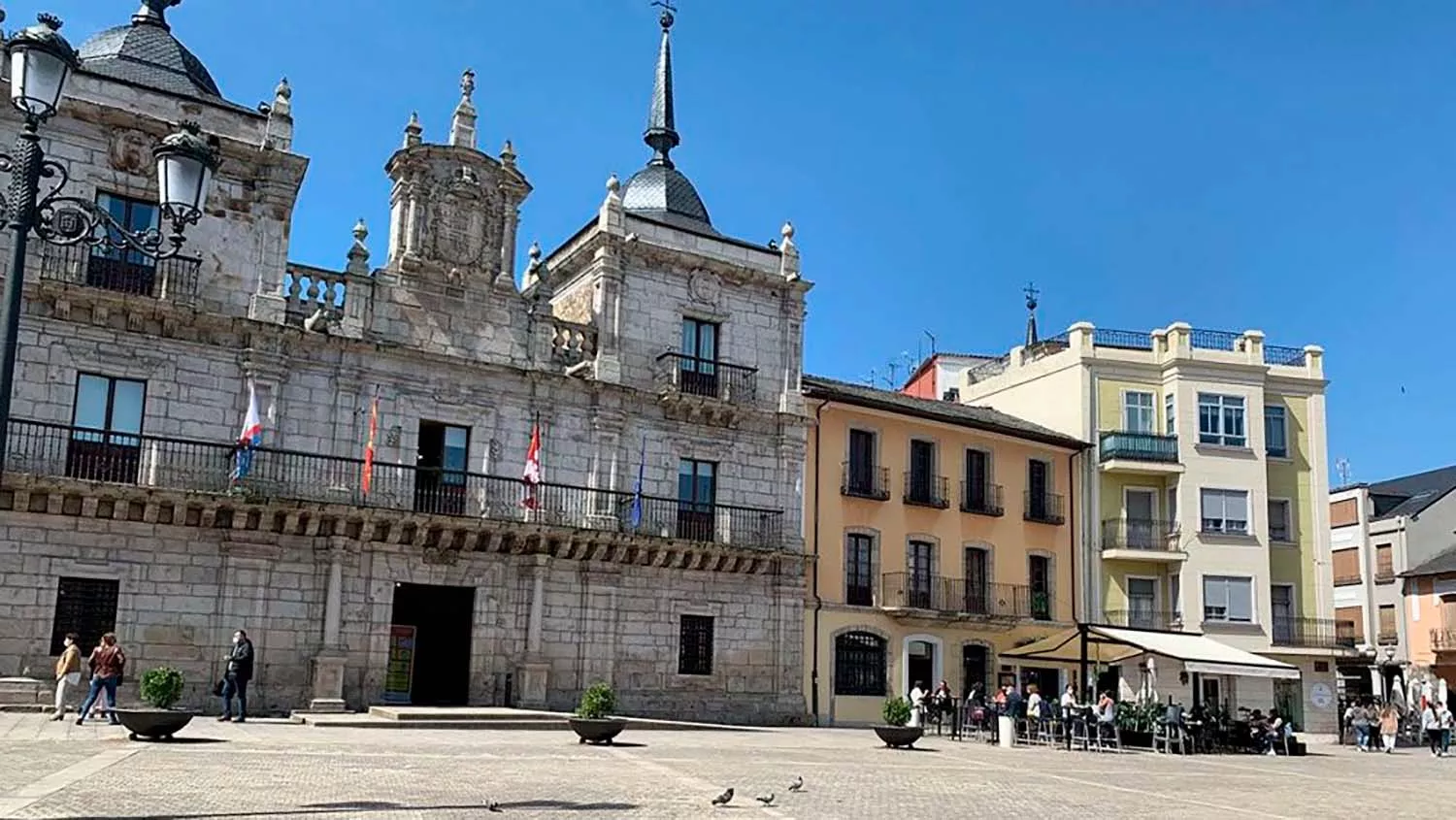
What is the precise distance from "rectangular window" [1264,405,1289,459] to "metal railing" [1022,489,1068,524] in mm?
7902

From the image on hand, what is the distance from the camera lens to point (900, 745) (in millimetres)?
25125

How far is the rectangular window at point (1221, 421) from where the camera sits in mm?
41438

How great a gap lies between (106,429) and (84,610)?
3.43m

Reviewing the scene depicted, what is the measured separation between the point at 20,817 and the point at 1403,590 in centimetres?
5158

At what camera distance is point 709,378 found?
109 feet

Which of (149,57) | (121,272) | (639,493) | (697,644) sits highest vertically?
(149,57)

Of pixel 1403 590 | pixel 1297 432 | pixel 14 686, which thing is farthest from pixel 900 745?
pixel 1403 590

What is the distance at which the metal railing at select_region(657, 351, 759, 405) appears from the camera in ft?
107

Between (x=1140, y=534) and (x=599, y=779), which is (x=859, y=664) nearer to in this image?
(x=1140, y=534)

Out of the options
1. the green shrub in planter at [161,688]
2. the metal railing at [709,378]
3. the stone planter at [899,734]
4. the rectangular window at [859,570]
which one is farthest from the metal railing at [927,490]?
the green shrub in planter at [161,688]

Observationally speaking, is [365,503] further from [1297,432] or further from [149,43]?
[1297,432]

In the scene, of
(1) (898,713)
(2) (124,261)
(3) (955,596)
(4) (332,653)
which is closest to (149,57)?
(2) (124,261)

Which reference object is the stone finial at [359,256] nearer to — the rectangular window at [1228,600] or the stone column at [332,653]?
the stone column at [332,653]

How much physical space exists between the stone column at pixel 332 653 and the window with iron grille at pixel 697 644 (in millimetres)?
8368
